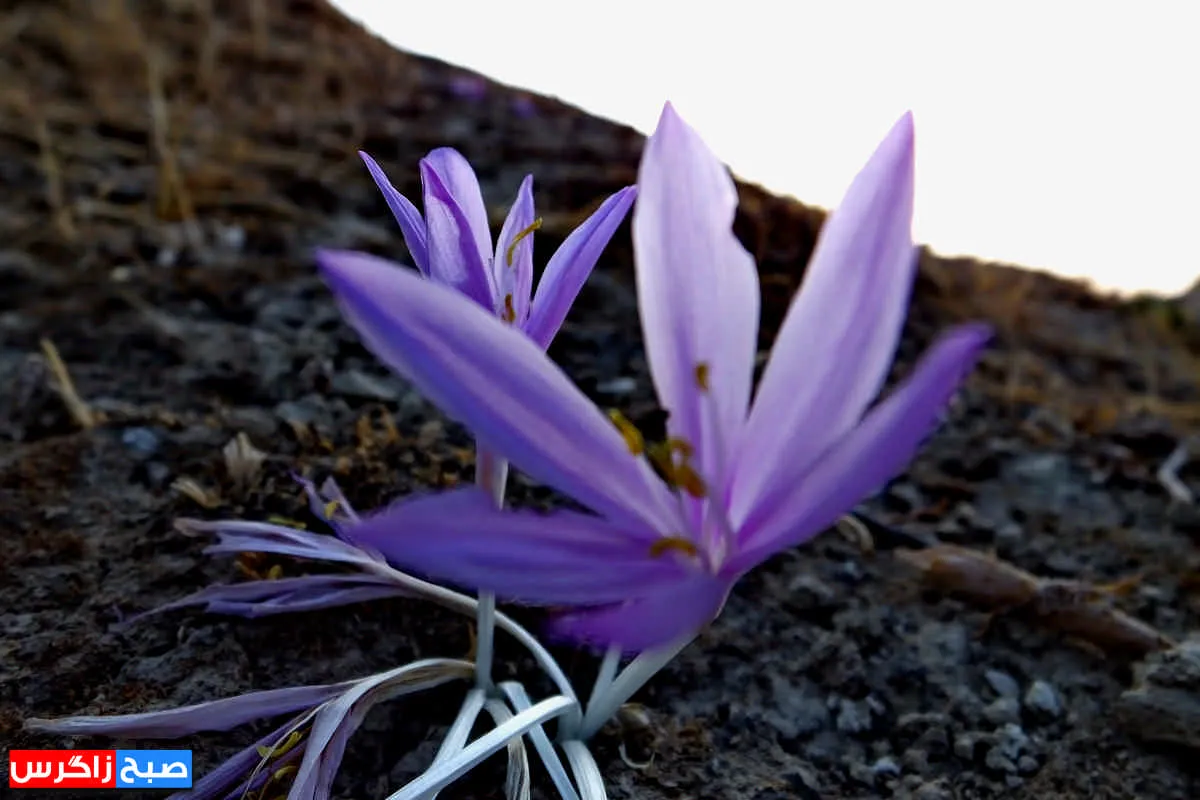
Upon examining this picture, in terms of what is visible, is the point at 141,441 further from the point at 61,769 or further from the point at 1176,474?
the point at 1176,474

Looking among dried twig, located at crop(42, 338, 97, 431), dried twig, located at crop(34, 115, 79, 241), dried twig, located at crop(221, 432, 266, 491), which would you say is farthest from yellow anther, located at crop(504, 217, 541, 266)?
dried twig, located at crop(34, 115, 79, 241)

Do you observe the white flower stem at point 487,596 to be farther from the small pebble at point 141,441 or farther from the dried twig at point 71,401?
the dried twig at point 71,401

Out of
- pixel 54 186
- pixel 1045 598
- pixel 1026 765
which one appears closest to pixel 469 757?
pixel 1026 765

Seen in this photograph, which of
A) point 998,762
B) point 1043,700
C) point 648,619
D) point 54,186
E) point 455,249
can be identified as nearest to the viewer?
point 648,619

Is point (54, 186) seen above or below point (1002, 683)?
above

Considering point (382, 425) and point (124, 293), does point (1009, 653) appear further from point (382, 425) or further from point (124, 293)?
point (124, 293)

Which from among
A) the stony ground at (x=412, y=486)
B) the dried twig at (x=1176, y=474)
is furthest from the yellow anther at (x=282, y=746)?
the dried twig at (x=1176, y=474)

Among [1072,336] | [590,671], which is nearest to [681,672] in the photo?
[590,671]
